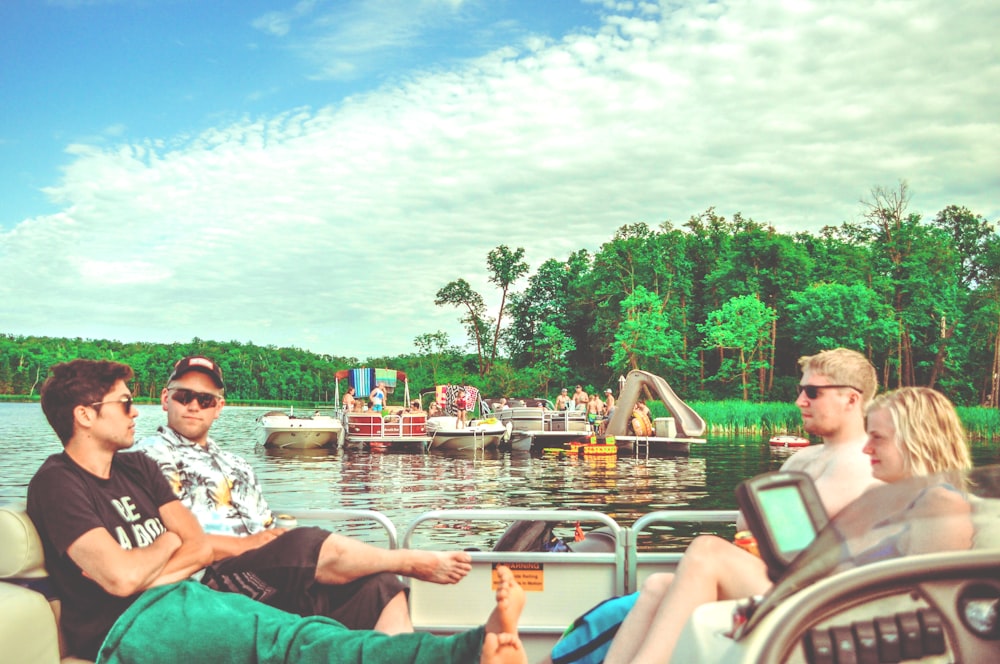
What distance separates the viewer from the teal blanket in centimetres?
236

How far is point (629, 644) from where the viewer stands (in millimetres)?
2504

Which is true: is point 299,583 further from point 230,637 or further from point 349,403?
point 349,403

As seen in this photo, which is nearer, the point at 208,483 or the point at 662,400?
the point at 208,483

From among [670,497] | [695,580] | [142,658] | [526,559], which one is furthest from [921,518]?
[670,497]

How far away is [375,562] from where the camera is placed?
3.18 meters

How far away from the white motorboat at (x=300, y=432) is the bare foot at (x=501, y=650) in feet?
89.0

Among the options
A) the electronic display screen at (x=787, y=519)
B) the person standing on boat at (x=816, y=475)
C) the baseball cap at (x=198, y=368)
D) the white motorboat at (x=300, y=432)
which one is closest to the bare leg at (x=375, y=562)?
the person standing on boat at (x=816, y=475)

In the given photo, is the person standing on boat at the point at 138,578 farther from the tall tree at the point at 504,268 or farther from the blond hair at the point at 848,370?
the tall tree at the point at 504,268

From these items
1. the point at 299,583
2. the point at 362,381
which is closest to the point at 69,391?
the point at 299,583

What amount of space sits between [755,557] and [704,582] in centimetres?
24

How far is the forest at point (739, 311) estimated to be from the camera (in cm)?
4438

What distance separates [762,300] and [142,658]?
52.4 metres

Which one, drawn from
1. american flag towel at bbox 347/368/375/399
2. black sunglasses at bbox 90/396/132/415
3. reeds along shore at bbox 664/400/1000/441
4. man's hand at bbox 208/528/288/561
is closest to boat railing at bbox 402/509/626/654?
man's hand at bbox 208/528/288/561

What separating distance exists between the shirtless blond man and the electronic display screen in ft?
0.99
